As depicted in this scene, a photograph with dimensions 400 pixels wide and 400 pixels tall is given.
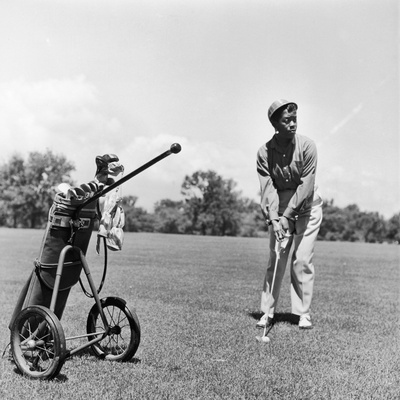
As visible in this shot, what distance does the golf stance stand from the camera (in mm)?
5883

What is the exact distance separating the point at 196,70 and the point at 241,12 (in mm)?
796

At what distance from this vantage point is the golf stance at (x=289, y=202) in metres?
5.88

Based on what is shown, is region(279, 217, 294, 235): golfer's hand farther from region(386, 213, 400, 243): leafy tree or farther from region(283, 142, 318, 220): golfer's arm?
region(386, 213, 400, 243): leafy tree

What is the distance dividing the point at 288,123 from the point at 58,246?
112 inches

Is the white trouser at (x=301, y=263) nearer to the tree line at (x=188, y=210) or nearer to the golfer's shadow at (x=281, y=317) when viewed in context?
the golfer's shadow at (x=281, y=317)

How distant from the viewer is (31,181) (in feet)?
218

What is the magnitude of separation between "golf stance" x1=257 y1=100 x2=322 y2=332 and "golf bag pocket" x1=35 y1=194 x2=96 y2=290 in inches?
93.0

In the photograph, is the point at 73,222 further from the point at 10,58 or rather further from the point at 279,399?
the point at 10,58

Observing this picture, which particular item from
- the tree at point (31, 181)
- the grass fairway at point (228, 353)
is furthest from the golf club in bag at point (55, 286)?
the tree at point (31, 181)

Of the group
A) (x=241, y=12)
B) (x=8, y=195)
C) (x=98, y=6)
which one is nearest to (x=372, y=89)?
(x=241, y=12)

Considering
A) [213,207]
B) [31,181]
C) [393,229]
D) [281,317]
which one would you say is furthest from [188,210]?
[281,317]

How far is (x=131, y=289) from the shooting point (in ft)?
29.6

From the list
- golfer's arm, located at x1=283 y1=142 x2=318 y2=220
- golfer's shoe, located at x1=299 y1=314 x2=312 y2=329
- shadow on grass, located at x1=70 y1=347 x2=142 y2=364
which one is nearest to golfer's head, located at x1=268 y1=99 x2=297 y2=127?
golfer's arm, located at x1=283 y1=142 x2=318 y2=220

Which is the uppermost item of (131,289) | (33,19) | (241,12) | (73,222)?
(241,12)
